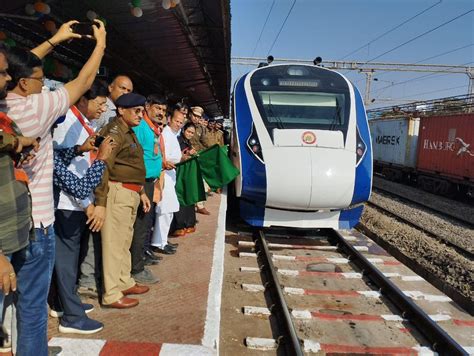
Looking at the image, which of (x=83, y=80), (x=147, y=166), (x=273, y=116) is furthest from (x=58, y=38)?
(x=273, y=116)

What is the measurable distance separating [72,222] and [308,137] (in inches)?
147

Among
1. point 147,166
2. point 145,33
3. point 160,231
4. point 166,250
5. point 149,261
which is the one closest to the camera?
point 147,166

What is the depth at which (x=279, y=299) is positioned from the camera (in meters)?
4.38

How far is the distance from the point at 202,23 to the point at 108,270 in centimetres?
492

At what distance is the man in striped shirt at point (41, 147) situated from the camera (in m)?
1.97

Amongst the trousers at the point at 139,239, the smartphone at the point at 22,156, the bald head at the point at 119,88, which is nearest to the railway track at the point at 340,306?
the trousers at the point at 139,239

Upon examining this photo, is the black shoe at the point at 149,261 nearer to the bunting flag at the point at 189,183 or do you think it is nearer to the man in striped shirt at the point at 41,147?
the bunting flag at the point at 189,183

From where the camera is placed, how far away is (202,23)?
277 inches

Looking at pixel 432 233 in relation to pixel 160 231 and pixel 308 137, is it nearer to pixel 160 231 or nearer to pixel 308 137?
pixel 308 137

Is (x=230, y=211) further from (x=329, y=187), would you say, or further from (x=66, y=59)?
(x=66, y=59)

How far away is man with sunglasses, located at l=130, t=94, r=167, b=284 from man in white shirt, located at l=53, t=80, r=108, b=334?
85 cm

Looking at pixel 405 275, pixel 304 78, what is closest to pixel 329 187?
pixel 405 275

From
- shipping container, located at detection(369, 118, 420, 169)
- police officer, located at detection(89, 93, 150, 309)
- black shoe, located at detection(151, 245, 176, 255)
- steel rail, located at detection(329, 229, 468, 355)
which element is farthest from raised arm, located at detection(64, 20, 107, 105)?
shipping container, located at detection(369, 118, 420, 169)

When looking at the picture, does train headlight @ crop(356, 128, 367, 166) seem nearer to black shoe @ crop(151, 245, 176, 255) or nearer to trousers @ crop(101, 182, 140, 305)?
black shoe @ crop(151, 245, 176, 255)
